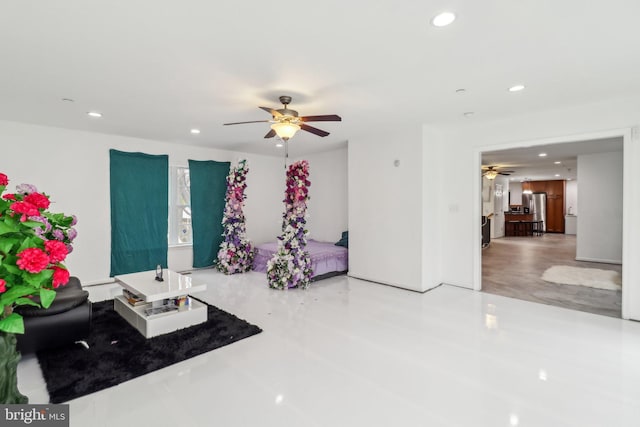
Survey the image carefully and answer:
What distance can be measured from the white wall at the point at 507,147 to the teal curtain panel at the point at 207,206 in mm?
4288

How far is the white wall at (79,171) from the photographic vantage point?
4605mm

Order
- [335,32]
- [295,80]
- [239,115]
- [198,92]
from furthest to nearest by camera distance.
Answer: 1. [239,115]
2. [198,92]
3. [295,80]
4. [335,32]

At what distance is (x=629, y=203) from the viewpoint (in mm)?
3604

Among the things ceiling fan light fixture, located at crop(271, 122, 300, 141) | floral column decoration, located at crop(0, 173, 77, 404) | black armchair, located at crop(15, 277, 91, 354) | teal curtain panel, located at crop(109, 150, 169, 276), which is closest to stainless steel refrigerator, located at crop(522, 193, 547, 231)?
ceiling fan light fixture, located at crop(271, 122, 300, 141)

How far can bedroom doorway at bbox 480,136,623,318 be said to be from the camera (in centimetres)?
456

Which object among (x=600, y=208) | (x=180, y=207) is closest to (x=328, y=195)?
(x=180, y=207)

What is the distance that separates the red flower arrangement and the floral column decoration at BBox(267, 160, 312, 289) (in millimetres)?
3629

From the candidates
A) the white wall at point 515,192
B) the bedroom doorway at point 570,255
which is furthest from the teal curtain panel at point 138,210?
the white wall at point 515,192

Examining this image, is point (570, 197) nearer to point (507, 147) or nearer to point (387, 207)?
point (507, 147)

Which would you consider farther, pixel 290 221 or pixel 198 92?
pixel 290 221

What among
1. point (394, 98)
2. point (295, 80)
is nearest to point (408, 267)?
point (394, 98)

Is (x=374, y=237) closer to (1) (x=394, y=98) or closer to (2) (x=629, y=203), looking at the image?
(1) (x=394, y=98)

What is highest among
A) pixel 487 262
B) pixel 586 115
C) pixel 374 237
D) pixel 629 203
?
pixel 586 115

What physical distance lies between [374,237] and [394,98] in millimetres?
2536
